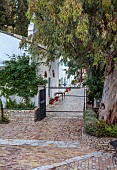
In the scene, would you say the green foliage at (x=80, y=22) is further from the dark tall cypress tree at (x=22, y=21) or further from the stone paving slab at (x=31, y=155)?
the dark tall cypress tree at (x=22, y=21)

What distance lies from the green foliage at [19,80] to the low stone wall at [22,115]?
1356 millimetres

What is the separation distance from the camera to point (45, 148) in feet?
33.6

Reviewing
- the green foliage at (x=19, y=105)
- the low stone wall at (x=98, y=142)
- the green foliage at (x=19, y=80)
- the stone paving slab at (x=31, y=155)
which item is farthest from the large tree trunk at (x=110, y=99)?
→ the green foliage at (x=19, y=80)

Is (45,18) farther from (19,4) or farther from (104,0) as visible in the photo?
(19,4)

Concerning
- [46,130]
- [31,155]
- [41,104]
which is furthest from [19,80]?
[31,155]

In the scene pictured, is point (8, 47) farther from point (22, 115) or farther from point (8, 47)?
point (22, 115)

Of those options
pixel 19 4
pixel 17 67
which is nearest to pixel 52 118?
pixel 17 67

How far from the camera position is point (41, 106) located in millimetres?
16969

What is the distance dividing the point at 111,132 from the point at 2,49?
1107cm

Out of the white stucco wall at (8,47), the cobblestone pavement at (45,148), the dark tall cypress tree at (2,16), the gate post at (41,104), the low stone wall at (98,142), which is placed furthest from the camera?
the dark tall cypress tree at (2,16)

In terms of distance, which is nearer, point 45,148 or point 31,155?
point 31,155

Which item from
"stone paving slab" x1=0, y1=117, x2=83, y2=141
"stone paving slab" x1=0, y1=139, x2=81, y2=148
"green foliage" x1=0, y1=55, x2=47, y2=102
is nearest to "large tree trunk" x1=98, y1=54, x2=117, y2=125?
"stone paving slab" x1=0, y1=117, x2=83, y2=141

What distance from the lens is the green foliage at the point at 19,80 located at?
17.3 m

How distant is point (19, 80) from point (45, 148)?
791cm
